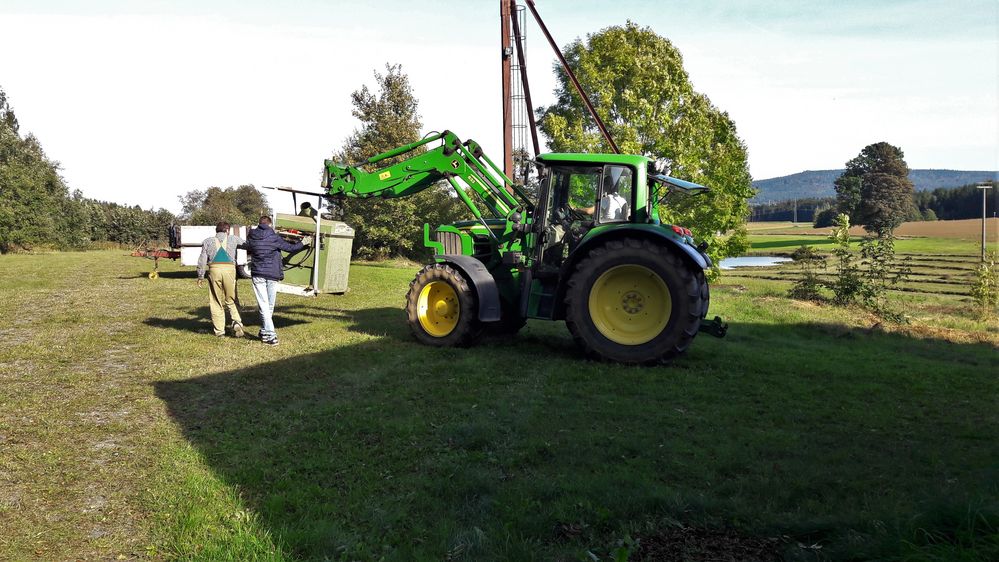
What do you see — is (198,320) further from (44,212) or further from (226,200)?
(226,200)

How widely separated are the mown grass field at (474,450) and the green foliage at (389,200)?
71.1ft

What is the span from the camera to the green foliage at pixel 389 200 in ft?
109

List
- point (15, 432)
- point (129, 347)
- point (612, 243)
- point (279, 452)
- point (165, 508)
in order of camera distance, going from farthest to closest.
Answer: point (129, 347), point (612, 243), point (15, 432), point (279, 452), point (165, 508)

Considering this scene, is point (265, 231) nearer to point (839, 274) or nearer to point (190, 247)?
point (190, 247)

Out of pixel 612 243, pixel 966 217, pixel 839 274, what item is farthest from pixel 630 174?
pixel 966 217

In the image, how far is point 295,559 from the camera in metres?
4.08

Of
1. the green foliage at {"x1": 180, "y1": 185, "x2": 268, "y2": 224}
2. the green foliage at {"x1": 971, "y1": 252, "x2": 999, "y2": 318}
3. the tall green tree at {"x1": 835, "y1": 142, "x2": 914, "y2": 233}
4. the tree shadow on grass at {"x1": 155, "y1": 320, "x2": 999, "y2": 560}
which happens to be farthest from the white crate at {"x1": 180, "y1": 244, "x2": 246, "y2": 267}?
the tall green tree at {"x1": 835, "y1": 142, "x2": 914, "y2": 233}

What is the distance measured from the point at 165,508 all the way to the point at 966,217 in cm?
10577

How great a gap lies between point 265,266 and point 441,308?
9.22ft

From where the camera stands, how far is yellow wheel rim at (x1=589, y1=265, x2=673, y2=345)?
32.0 feet

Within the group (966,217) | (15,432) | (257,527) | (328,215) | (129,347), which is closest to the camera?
(257,527)

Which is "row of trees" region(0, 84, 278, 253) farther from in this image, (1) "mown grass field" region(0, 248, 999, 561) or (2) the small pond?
(2) the small pond

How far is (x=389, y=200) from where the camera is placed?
33.4m

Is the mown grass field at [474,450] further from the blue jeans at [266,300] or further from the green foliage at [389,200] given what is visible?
the green foliage at [389,200]
